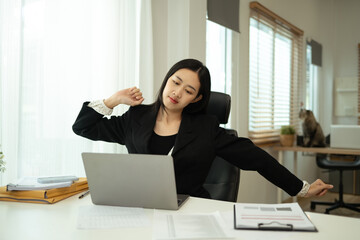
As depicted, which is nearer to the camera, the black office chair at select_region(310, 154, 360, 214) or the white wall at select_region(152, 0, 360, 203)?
the white wall at select_region(152, 0, 360, 203)

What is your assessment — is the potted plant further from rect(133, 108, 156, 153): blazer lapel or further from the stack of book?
the stack of book

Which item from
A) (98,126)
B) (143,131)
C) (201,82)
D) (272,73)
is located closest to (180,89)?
(201,82)

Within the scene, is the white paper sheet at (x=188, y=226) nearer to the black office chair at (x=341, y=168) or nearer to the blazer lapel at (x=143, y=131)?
the blazer lapel at (x=143, y=131)

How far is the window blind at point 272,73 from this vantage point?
12.5 ft

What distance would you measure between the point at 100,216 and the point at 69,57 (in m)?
1.21

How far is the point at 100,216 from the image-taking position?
1125 mm

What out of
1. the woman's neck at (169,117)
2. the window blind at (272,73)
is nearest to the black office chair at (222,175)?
the woman's neck at (169,117)

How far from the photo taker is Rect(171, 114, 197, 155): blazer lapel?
60.7 inches

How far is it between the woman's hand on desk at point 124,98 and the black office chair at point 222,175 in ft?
1.28

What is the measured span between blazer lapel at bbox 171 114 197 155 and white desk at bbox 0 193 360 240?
314mm

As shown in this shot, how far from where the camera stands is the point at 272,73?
4242 millimetres

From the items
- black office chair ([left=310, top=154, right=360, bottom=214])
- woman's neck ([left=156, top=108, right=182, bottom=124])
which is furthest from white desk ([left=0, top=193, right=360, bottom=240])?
black office chair ([left=310, top=154, right=360, bottom=214])

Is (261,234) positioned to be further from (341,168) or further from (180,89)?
(341,168)

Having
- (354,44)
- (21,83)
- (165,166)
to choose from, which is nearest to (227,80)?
(21,83)
